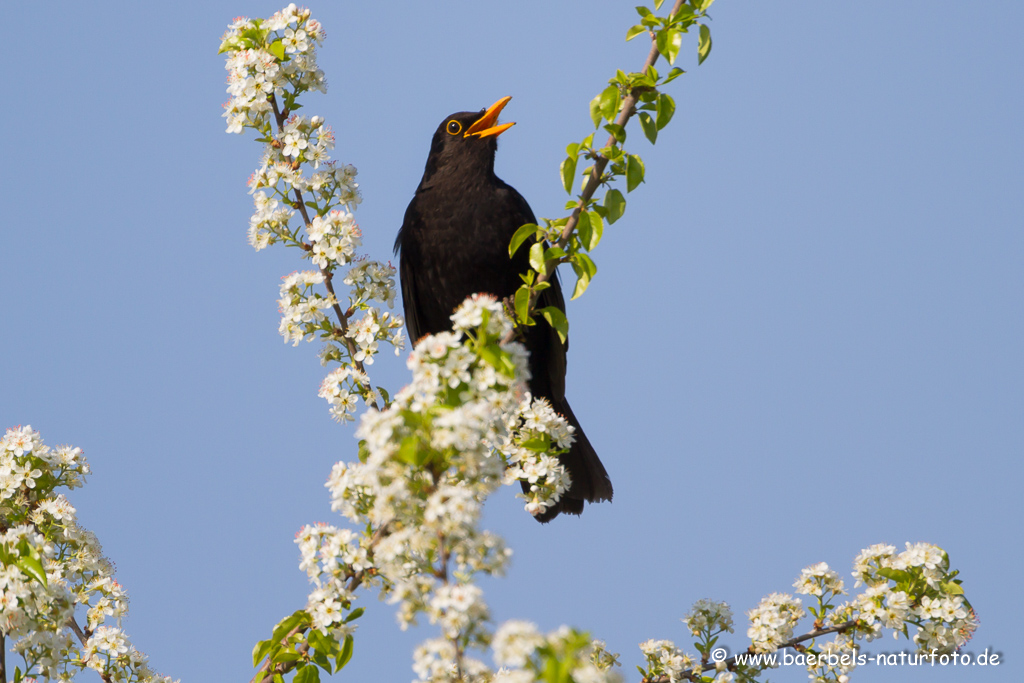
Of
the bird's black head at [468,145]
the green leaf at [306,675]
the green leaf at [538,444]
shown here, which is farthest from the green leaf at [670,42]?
the bird's black head at [468,145]

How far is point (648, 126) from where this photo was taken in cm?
284

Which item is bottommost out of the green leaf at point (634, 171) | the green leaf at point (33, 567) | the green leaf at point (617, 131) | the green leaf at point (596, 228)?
the green leaf at point (33, 567)

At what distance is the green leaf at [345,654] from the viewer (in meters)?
2.29

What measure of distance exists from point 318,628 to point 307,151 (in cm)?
156

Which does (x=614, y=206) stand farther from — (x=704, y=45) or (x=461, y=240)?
(x=461, y=240)

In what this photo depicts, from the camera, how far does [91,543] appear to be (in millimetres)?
3281

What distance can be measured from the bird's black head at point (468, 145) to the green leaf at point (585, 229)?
8.33ft

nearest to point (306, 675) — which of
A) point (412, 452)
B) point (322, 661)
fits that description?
point (322, 661)

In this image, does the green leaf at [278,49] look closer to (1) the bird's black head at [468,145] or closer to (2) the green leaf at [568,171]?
(2) the green leaf at [568,171]

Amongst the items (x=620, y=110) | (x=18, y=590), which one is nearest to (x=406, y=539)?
(x=18, y=590)

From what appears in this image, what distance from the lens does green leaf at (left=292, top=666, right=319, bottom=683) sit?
2.38 metres

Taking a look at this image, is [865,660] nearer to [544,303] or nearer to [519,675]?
[519,675]

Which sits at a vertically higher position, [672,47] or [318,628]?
[672,47]

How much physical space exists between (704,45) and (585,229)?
0.69 metres
